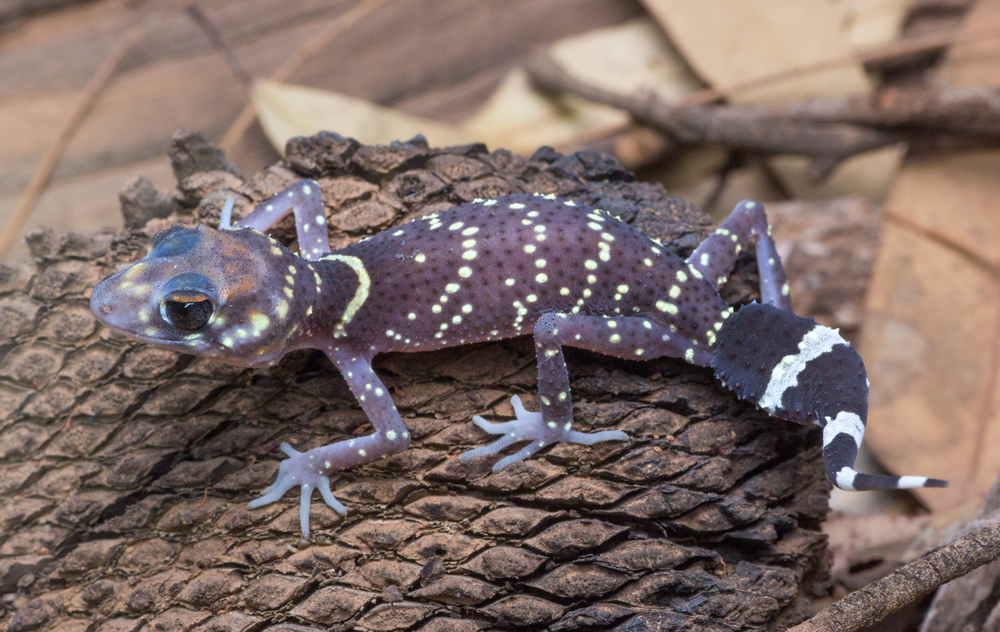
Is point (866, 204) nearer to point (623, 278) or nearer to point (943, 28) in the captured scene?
point (943, 28)

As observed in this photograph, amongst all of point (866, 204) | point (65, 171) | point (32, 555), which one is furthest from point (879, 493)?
point (65, 171)

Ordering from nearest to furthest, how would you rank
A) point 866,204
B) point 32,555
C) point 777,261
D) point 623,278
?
point 32,555, point 623,278, point 777,261, point 866,204

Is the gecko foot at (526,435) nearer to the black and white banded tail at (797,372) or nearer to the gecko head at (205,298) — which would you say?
the black and white banded tail at (797,372)

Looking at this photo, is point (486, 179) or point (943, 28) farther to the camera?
point (943, 28)

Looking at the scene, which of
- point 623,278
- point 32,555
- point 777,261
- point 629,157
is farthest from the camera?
point 629,157

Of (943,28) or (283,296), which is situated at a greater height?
(943,28)

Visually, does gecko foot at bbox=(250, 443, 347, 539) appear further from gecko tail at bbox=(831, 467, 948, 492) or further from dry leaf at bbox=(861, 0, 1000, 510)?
dry leaf at bbox=(861, 0, 1000, 510)

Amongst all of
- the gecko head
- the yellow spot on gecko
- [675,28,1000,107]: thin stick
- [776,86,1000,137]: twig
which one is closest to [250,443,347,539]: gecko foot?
the gecko head
